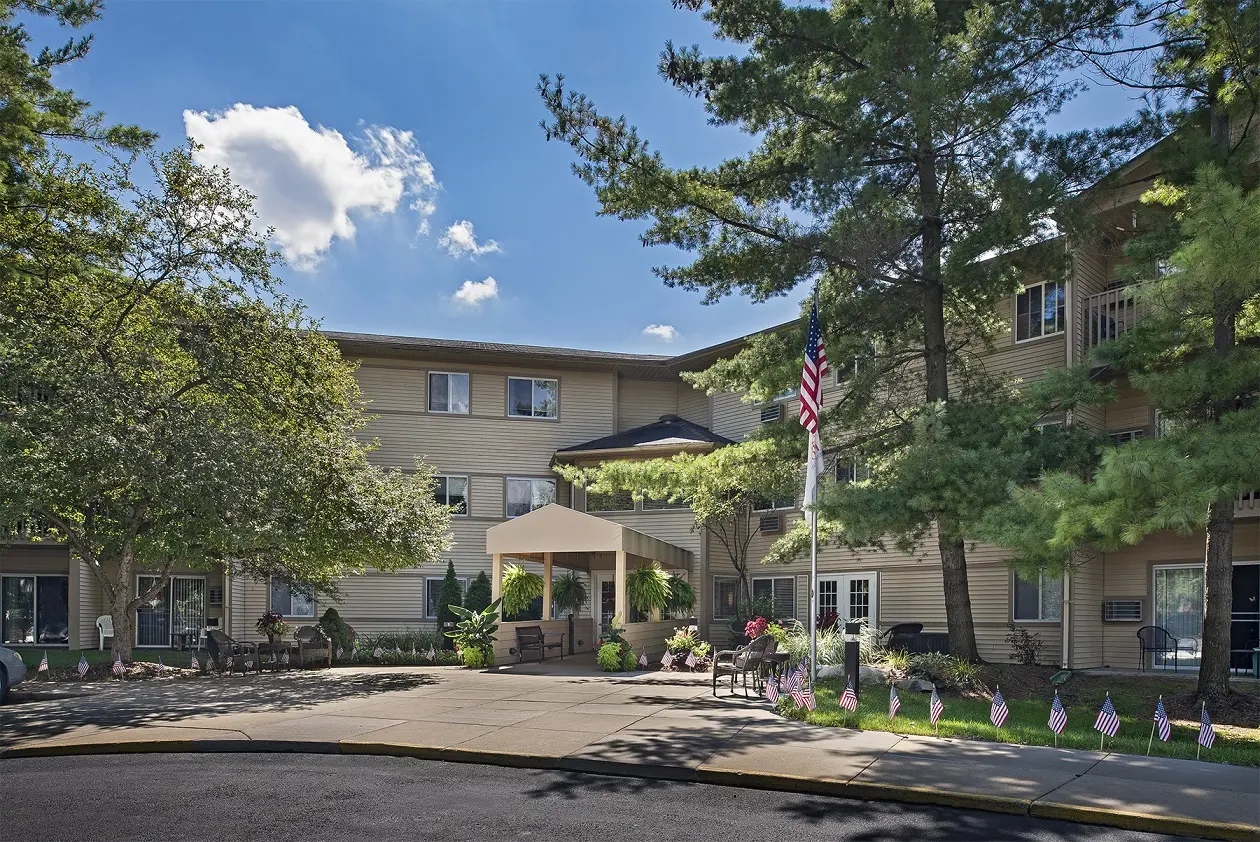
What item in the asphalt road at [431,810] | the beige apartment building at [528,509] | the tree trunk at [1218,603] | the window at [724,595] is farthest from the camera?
the window at [724,595]

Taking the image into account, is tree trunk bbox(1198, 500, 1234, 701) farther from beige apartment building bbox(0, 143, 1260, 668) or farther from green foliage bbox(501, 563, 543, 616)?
green foliage bbox(501, 563, 543, 616)

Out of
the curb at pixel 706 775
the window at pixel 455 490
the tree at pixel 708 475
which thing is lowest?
the curb at pixel 706 775

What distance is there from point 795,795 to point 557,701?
19.7 ft

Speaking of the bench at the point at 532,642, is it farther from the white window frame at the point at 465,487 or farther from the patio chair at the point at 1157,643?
the patio chair at the point at 1157,643

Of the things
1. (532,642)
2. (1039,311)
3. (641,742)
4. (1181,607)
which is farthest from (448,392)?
(641,742)

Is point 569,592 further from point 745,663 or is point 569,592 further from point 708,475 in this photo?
point 745,663

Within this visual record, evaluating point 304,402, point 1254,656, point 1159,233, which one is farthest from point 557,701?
point 1254,656

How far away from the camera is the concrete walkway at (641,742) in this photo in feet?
26.2

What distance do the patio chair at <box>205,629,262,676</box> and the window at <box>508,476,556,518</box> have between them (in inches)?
380

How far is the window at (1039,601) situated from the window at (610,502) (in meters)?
11.1

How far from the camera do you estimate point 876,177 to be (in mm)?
15430

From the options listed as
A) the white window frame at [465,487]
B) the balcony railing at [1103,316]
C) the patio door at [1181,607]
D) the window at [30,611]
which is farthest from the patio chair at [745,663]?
the window at [30,611]

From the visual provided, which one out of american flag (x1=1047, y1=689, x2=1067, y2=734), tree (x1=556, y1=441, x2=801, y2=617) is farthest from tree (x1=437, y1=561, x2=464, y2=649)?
american flag (x1=1047, y1=689, x2=1067, y2=734)

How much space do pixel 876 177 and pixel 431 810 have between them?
11.6 meters
